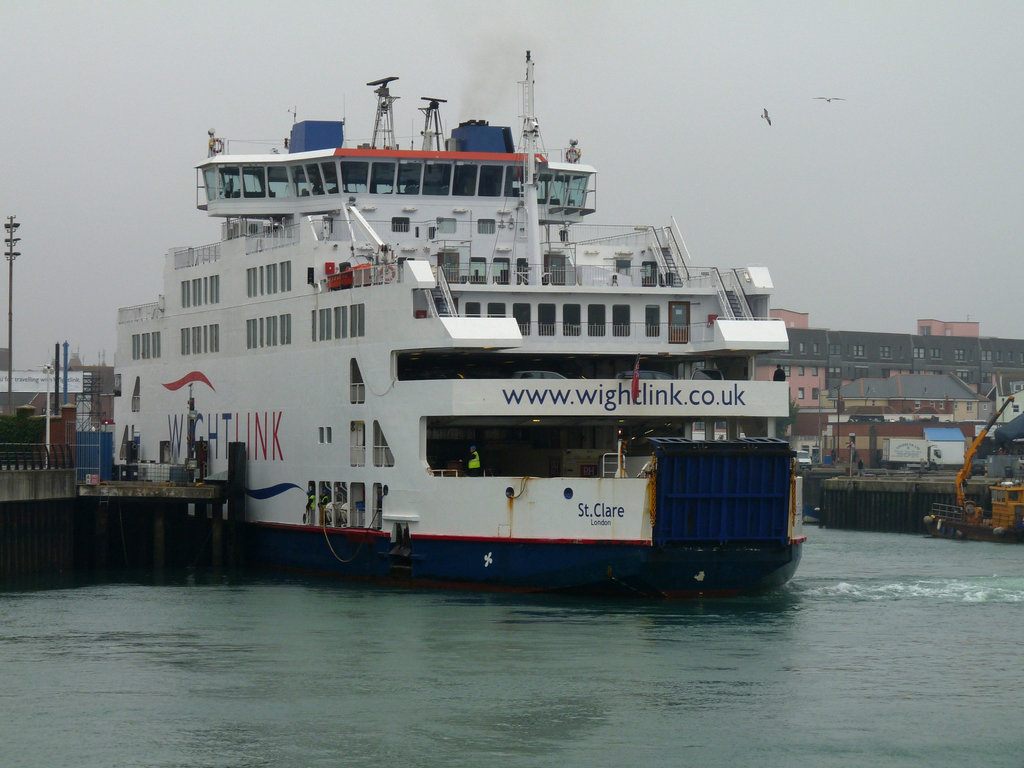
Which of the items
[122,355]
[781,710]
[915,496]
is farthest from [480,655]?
[915,496]

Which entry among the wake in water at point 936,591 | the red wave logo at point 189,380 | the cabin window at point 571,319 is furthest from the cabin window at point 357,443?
the wake in water at point 936,591

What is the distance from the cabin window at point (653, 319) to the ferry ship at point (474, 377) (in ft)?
0.18

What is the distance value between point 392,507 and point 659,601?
19.2 feet

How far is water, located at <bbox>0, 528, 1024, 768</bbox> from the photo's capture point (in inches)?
816

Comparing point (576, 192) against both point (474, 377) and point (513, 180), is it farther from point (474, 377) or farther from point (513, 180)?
point (474, 377)

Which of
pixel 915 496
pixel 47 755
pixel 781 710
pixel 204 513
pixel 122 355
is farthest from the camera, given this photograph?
pixel 915 496

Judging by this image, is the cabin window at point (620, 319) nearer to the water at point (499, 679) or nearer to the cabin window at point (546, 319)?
the cabin window at point (546, 319)

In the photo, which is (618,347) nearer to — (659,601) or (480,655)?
(659,601)

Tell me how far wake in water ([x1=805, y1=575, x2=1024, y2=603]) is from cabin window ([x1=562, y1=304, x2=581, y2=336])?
761cm

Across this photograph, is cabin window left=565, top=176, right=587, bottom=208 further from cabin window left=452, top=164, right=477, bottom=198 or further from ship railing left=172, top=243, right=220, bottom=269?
ship railing left=172, top=243, right=220, bottom=269

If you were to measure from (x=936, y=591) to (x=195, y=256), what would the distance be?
2078 cm

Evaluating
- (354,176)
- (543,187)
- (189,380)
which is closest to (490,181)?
(543,187)

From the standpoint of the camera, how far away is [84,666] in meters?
Result: 25.5

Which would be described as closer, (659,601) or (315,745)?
(315,745)
